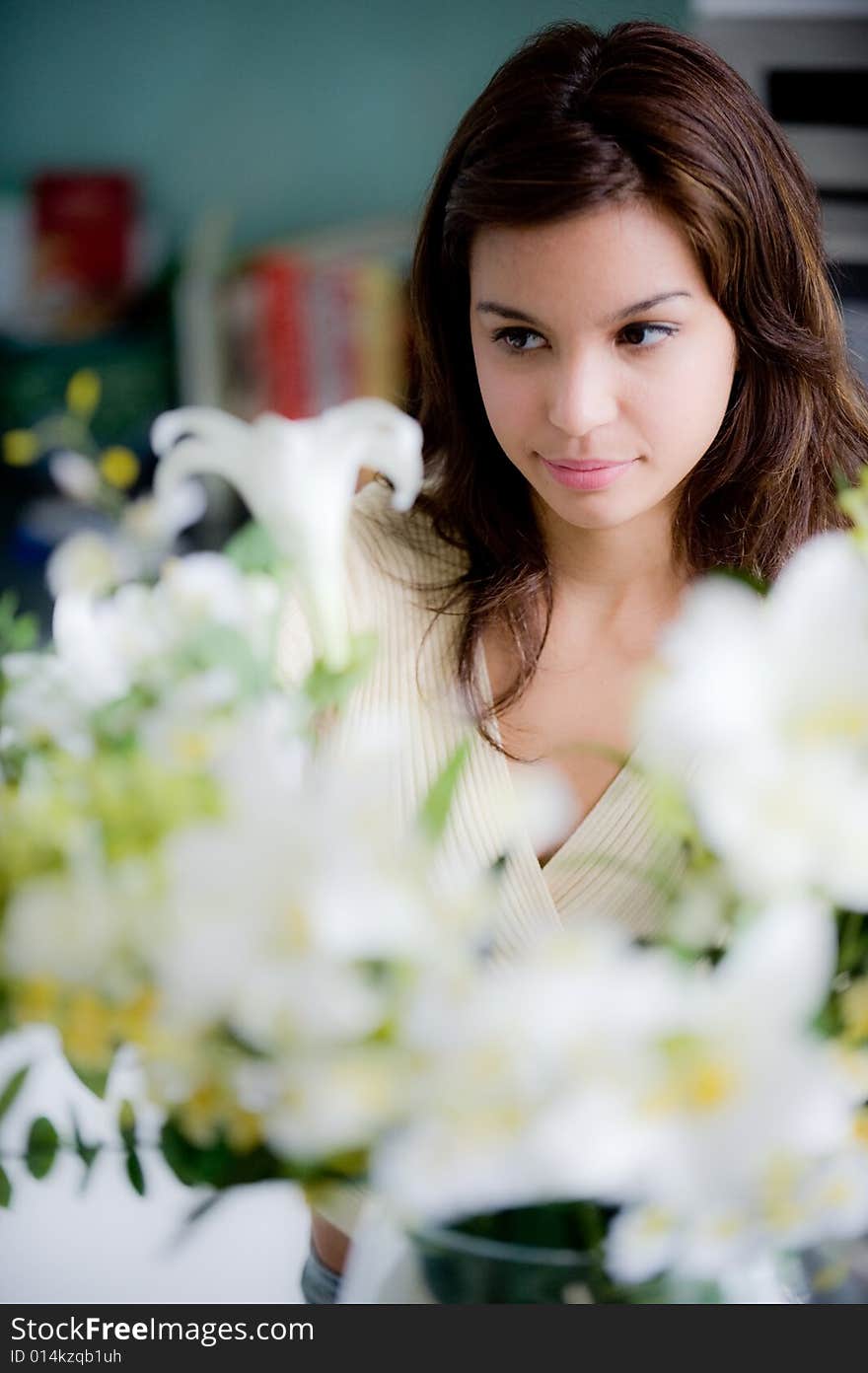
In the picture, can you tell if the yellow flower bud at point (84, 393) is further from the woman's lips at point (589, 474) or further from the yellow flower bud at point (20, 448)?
the woman's lips at point (589, 474)

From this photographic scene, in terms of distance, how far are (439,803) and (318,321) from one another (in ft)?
5.33

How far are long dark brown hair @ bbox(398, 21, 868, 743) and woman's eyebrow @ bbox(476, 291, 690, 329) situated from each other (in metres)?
0.04

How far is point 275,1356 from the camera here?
1.44 feet

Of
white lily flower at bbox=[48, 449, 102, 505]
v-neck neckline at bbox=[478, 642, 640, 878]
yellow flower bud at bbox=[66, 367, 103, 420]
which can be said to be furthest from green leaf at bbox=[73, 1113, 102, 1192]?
yellow flower bud at bbox=[66, 367, 103, 420]

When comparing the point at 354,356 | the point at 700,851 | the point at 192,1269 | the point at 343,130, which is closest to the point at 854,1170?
the point at 700,851

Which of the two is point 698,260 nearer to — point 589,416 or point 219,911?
point 589,416

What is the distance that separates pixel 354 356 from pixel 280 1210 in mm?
1292

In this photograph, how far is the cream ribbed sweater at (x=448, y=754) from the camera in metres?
0.76

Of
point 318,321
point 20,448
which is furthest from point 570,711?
point 20,448

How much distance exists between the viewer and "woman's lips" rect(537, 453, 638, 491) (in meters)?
0.77

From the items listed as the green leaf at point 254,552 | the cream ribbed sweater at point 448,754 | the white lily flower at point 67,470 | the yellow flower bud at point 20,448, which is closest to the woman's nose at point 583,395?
the cream ribbed sweater at point 448,754

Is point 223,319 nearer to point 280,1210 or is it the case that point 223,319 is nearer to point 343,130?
point 343,130

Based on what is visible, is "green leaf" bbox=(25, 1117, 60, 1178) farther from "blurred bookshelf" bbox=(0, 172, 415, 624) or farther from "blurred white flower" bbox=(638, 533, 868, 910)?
"blurred bookshelf" bbox=(0, 172, 415, 624)

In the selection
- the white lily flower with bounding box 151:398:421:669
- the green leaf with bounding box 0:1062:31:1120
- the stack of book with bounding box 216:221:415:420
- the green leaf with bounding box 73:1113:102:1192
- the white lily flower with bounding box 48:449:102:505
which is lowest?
the white lily flower with bounding box 48:449:102:505
